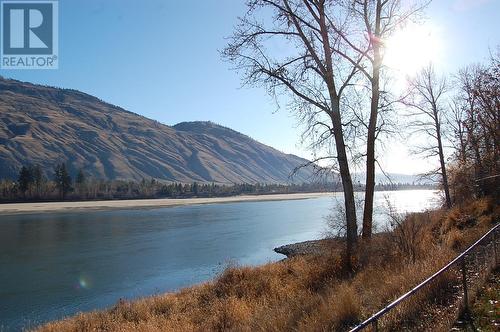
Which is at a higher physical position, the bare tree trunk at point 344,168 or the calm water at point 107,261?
the bare tree trunk at point 344,168

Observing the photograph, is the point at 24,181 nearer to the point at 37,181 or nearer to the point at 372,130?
the point at 37,181

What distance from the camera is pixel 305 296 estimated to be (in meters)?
10.4

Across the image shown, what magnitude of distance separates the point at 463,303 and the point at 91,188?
147 m

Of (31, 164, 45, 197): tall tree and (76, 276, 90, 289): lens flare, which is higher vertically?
(31, 164, 45, 197): tall tree

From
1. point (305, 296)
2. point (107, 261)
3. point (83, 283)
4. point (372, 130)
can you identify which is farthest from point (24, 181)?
point (305, 296)

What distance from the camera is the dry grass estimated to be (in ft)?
25.8

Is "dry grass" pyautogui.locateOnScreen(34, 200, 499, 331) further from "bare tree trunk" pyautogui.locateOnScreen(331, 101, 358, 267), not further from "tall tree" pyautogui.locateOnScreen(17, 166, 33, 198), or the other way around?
"tall tree" pyautogui.locateOnScreen(17, 166, 33, 198)

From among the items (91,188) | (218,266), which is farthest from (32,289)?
(91,188)

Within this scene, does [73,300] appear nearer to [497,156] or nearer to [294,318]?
[294,318]

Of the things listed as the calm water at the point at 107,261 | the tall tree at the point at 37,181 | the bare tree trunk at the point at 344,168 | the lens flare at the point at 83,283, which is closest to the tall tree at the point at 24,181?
the tall tree at the point at 37,181

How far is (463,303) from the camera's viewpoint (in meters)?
6.98

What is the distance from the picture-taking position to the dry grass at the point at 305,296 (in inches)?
310

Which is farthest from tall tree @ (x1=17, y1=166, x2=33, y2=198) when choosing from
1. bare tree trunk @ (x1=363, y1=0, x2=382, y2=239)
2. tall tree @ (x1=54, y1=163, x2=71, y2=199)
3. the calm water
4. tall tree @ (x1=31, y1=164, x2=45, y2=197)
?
bare tree trunk @ (x1=363, y1=0, x2=382, y2=239)

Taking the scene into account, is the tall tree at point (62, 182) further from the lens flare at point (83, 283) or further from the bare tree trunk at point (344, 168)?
the bare tree trunk at point (344, 168)
